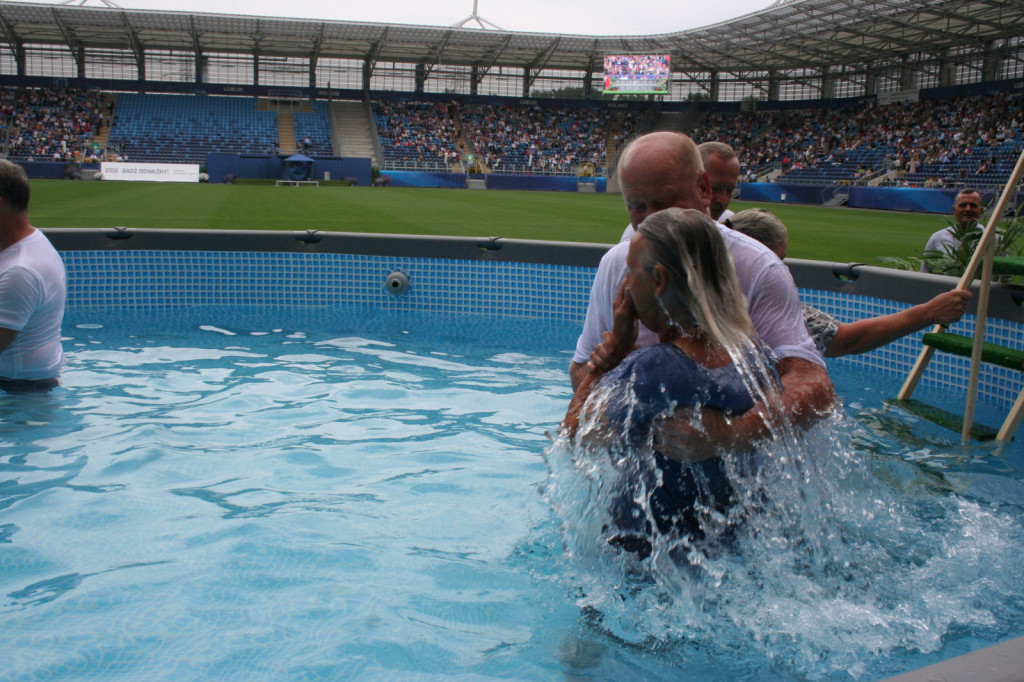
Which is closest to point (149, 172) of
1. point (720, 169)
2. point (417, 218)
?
point (417, 218)

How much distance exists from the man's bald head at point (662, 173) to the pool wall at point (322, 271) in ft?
19.5

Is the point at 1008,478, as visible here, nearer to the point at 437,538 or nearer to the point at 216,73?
the point at 437,538

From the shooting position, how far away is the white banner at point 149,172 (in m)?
36.5

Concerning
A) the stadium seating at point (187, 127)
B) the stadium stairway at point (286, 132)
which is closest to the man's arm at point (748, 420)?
the stadium seating at point (187, 127)

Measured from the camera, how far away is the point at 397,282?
8914mm

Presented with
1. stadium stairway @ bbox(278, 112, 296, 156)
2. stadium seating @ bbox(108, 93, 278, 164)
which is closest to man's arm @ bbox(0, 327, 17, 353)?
stadium seating @ bbox(108, 93, 278, 164)

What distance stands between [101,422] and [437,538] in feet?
8.21

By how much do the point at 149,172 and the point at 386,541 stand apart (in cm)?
3740

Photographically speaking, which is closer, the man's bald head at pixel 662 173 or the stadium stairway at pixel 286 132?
the man's bald head at pixel 662 173

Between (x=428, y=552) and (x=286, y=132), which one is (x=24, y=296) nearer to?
(x=428, y=552)

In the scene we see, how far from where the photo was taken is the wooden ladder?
4.49 meters

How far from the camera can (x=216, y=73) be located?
5341 cm

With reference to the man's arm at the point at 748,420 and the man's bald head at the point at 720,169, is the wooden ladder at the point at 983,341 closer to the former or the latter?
the man's bald head at the point at 720,169

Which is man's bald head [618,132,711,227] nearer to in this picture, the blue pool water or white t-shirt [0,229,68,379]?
the blue pool water
